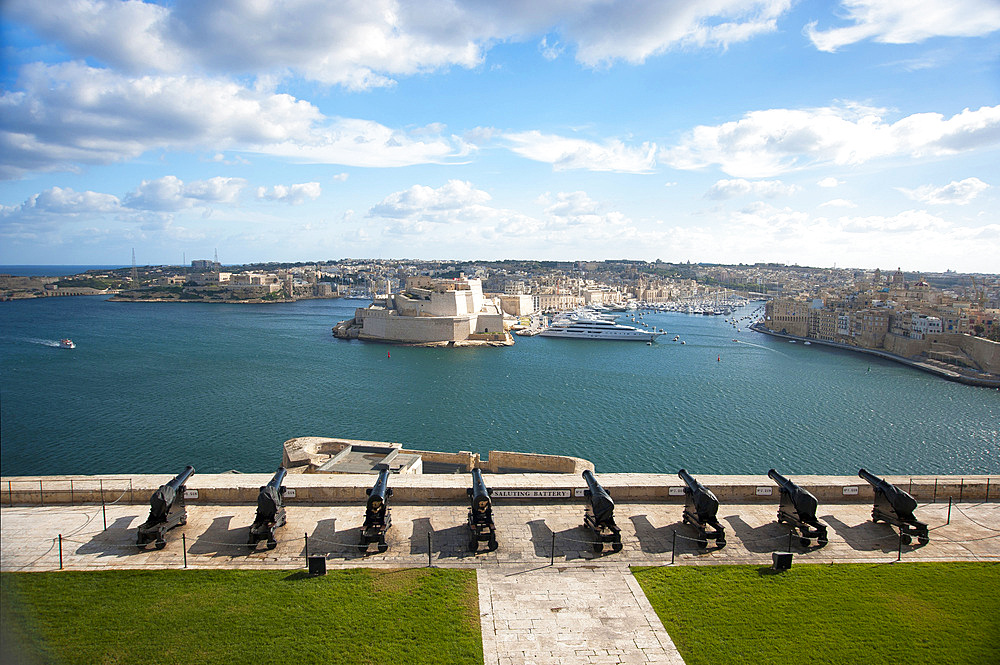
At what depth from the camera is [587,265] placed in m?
171

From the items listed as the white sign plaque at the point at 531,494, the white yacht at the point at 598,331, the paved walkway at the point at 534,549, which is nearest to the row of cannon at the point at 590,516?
the paved walkway at the point at 534,549

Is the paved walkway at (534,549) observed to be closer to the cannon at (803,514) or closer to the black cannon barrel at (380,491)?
the cannon at (803,514)

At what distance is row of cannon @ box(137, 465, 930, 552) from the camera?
446cm

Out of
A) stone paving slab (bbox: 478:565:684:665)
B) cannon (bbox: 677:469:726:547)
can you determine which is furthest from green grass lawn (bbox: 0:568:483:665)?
cannon (bbox: 677:469:726:547)

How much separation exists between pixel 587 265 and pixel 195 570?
170685 millimetres

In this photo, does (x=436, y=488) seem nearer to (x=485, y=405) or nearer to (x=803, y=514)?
(x=803, y=514)

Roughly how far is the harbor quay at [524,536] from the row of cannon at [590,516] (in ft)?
0.27

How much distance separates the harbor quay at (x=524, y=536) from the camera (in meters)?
3.75

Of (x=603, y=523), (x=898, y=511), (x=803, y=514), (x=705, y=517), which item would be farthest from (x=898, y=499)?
(x=603, y=523)

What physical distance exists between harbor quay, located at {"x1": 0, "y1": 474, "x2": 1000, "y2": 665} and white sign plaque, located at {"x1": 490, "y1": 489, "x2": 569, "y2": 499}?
0.01 metres

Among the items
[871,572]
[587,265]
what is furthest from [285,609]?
[587,265]

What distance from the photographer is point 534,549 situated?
4574 mm

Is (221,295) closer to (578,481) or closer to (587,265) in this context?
(578,481)

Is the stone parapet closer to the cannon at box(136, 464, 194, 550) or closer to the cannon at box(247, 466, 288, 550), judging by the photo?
the cannon at box(136, 464, 194, 550)
